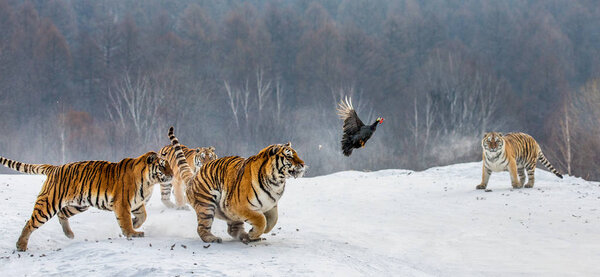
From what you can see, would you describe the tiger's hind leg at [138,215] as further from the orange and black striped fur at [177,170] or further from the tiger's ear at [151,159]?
the orange and black striped fur at [177,170]

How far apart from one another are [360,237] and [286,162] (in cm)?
325

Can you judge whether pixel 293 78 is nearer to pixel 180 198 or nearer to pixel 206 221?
pixel 180 198

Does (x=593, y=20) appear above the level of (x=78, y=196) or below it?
above

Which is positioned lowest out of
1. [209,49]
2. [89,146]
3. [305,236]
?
[305,236]

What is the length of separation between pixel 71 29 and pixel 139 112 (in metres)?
15.5

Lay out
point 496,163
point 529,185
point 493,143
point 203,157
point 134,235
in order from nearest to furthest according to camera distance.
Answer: point 134,235 → point 203,157 → point 493,143 → point 496,163 → point 529,185

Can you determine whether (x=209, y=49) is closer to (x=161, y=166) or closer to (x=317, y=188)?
(x=317, y=188)

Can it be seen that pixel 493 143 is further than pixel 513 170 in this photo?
No

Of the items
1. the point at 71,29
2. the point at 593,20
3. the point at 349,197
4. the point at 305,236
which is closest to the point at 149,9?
the point at 71,29

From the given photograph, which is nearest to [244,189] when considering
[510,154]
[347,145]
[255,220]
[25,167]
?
[255,220]

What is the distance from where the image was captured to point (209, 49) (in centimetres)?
4262

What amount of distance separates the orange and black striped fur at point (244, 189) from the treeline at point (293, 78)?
21.4 metres

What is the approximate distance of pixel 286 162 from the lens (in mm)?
6188

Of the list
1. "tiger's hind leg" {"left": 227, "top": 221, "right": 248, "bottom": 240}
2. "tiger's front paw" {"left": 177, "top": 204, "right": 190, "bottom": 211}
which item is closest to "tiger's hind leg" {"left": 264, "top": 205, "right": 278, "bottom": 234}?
"tiger's hind leg" {"left": 227, "top": 221, "right": 248, "bottom": 240}
